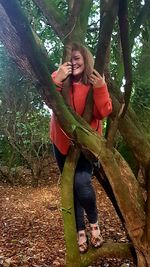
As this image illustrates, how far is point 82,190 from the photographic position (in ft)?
8.80

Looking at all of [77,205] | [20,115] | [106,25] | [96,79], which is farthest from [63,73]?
[20,115]

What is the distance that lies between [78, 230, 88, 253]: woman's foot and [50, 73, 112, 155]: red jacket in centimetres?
58

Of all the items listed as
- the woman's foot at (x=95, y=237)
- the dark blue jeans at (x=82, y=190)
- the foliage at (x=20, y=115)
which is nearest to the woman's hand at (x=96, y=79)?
the dark blue jeans at (x=82, y=190)

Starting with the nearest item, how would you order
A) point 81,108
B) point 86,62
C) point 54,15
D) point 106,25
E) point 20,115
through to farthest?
1. point 106,25
2. point 86,62
3. point 81,108
4. point 54,15
5. point 20,115

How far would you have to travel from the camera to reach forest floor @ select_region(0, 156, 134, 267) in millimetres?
3607

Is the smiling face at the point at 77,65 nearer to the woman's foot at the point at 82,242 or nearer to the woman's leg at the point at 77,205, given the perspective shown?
the woman's leg at the point at 77,205

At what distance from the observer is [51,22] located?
359cm

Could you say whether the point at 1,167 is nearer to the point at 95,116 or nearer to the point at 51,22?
the point at 51,22

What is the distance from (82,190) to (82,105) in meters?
0.54

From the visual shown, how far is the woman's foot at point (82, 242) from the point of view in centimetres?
290

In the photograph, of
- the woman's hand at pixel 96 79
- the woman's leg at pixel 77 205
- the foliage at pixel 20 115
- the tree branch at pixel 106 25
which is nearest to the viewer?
the tree branch at pixel 106 25

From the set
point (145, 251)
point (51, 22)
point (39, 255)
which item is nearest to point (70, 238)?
point (145, 251)

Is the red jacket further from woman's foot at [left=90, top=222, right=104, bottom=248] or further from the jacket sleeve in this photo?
woman's foot at [left=90, top=222, right=104, bottom=248]

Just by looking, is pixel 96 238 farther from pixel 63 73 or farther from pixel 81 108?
pixel 63 73
